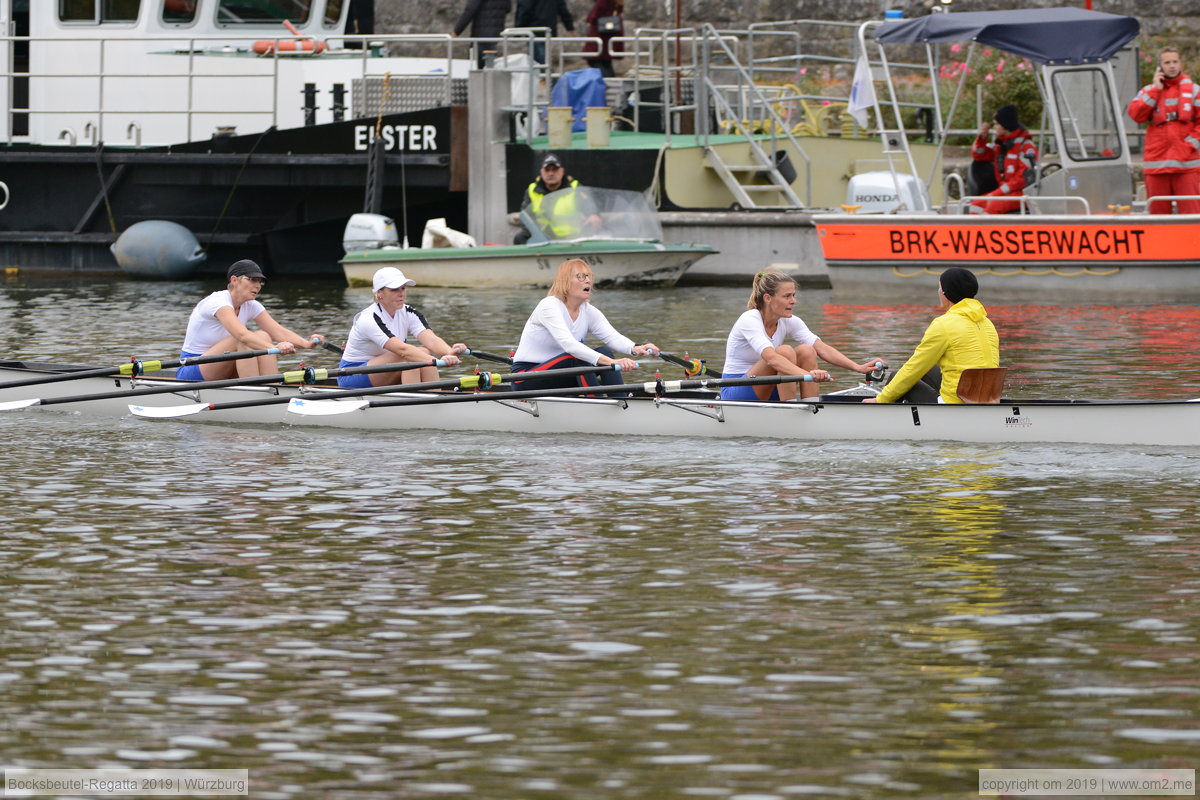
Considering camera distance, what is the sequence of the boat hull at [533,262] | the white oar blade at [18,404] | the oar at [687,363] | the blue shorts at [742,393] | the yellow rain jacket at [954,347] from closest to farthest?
the yellow rain jacket at [954,347]
the blue shorts at [742,393]
the oar at [687,363]
the white oar blade at [18,404]
the boat hull at [533,262]

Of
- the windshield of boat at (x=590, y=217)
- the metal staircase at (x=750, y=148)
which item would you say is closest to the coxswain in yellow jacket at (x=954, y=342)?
the windshield of boat at (x=590, y=217)

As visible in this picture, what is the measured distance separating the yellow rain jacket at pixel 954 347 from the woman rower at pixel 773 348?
0.37 metres

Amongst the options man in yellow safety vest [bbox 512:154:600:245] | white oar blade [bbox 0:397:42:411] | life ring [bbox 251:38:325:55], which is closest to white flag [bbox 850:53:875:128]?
man in yellow safety vest [bbox 512:154:600:245]

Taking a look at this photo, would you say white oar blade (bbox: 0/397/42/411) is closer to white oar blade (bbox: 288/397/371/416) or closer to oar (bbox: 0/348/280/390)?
oar (bbox: 0/348/280/390)

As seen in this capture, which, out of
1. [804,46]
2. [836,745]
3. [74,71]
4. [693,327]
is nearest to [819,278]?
[693,327]

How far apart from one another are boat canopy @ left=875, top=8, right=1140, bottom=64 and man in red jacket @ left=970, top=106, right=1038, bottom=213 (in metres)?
0.72

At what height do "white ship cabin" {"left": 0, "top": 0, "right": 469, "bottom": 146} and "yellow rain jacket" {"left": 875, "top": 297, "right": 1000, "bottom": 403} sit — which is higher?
"white ship cabin" {"left": 0, "top": 0, "right": 469, "bottom": 146}

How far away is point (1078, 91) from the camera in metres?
20.3

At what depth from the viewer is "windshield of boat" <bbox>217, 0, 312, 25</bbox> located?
24.7m

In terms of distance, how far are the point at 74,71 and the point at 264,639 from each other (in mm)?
19253

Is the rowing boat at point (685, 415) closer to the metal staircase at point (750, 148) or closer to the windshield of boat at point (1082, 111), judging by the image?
the windshield of boat at point (1082, 111)

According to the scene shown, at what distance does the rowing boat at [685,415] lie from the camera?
11.1m

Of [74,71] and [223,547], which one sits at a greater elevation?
[74,71]

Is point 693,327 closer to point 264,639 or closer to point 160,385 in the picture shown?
point 160,385
